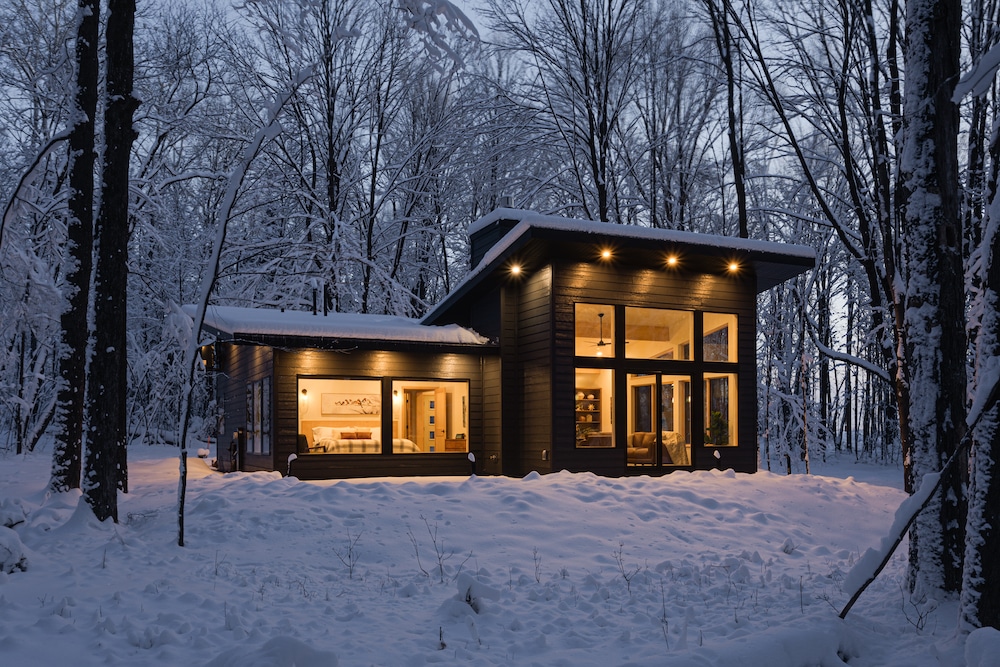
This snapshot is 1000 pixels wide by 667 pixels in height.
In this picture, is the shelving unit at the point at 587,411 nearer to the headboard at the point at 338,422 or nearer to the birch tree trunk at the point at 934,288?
the headboard at the point at 338,422

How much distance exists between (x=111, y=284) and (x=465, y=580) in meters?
5.54

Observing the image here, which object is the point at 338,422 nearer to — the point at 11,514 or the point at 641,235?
the point at 641,235

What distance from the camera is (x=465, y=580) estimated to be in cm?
610

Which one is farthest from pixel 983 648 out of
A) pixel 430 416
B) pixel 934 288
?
pixel 430 416

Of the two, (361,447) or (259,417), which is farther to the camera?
(259,417)

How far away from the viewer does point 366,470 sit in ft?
46.6

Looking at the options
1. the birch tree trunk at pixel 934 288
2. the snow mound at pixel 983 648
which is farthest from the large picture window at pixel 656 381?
the snow mound at pixel 983 648

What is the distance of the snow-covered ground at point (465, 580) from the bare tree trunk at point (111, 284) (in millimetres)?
416

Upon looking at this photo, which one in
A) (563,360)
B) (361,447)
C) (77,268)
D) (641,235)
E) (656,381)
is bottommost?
(361,447)

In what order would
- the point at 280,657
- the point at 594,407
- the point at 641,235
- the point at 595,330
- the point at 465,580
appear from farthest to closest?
1. the point at 595,330
2. the point at 594,407
3. the point at 641,235
4. the point at 465,580
5. the point at 280,657

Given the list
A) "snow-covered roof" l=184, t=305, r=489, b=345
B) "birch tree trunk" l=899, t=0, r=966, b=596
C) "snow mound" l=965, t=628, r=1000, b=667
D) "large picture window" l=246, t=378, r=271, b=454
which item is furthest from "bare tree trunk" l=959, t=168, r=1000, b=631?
"large picture window" l=246, t=378, r=271, b=454

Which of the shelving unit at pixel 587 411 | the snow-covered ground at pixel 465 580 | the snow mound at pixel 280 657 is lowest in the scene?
the snow-covered ground at pixel 465 580

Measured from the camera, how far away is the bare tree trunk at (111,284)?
8.77 metres

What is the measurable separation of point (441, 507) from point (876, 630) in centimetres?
566
